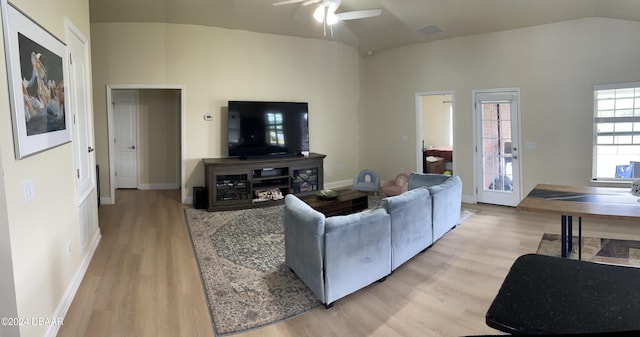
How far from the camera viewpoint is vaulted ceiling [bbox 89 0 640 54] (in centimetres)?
468

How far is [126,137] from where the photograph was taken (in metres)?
7.21

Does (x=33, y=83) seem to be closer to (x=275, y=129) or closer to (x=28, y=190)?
(x=28, y=190)

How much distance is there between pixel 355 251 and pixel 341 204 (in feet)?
6.03

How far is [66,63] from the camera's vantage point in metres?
2.99

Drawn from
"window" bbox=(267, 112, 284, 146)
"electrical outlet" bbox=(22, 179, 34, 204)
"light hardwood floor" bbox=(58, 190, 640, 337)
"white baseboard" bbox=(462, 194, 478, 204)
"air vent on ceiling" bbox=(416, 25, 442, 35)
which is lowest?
"light hardwood floor" bbox=(58, 190, 640, 337)

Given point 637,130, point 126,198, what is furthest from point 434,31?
point 126,198

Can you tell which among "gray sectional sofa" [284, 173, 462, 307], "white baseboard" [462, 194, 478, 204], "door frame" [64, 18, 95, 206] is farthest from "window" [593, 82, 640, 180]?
"door frame" [64, 18, 95, 206]

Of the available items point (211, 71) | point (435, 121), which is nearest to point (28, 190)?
point (211, 71)

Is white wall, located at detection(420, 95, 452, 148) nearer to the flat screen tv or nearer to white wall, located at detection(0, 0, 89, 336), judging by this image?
the flat screen tv

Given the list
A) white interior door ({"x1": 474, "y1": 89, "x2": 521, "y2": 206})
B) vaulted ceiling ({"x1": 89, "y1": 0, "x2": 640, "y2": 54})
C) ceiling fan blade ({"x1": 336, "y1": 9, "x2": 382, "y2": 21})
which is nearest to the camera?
ceiling fan blade ({"x1": 336, "y1": 9, "x2": 382, "y2": 21})

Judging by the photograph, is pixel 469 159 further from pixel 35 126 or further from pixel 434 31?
pixel 35 126

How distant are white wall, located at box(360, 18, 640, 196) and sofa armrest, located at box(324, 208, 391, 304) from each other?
3659 millimetres

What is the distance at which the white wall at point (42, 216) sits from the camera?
181cm

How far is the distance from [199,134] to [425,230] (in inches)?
158
